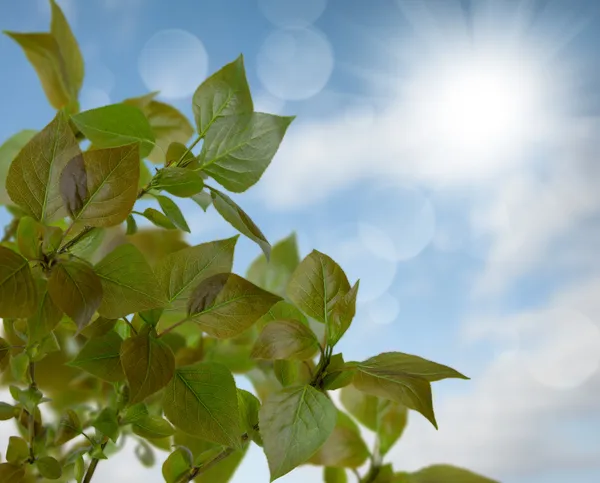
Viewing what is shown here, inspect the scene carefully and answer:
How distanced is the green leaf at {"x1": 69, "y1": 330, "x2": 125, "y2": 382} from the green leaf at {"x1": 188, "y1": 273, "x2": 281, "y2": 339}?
0.12 ft

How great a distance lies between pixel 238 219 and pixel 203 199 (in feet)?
0.07

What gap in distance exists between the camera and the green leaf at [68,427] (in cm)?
29

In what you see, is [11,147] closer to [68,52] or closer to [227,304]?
[68,52]

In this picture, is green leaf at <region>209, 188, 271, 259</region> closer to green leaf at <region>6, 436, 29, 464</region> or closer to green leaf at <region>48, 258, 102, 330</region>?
green leaf at <region>48, 258, 102, 330</region>

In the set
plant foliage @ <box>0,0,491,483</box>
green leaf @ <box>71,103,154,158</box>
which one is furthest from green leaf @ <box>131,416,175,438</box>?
green leaf @ <box>71,103,154,158</box>

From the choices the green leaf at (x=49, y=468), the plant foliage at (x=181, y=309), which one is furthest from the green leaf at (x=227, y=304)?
the green leaf at (x=49, y=468)

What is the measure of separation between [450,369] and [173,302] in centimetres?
10

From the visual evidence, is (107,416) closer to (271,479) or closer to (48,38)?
(271,479)

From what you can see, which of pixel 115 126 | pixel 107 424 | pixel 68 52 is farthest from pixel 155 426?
pixel 68 52

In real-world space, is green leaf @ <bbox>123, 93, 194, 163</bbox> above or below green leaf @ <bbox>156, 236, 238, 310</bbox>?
above

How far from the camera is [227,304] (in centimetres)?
25

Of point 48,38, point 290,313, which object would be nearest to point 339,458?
point 290,313

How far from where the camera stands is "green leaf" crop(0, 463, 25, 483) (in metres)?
0.29

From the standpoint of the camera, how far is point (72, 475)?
0.31 metres
